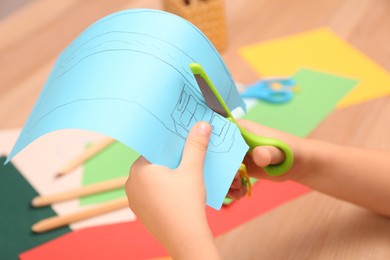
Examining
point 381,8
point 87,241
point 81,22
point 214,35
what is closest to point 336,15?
point 381,8

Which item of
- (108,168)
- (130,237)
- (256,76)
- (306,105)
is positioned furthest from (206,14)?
(130,237)

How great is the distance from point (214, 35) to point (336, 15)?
10.8 inches

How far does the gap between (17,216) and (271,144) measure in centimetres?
35

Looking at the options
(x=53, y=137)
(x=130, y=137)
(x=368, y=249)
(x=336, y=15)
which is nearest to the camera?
(x=130, y=137)

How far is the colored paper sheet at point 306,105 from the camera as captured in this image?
74 cm

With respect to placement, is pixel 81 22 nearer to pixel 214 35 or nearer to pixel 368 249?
pixel 214 35

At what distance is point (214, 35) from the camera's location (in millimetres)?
916

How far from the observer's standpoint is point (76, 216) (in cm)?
61

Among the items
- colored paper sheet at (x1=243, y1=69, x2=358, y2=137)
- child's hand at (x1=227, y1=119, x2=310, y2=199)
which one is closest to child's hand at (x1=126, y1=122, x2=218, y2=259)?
child's hand at (x1=227, y1=119, x2=310, y2=199)

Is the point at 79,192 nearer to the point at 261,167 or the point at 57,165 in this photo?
the point at 57,165

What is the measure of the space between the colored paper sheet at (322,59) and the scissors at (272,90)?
3 cm

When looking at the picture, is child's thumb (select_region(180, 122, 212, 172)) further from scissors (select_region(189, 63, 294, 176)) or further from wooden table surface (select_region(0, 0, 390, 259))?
wooden table surface (select_region(0, 0, 390, 259))

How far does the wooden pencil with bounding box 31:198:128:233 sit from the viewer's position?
60 centimetres

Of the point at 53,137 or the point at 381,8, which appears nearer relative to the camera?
the point at 53,137
